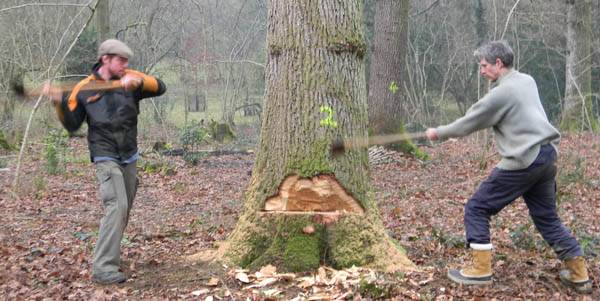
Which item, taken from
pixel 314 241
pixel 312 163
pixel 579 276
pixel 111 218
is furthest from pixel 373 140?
pixel 111 218

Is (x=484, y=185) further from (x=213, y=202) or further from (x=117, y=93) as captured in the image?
(x=213, y=202)

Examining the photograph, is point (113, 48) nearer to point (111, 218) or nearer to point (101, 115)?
point (101, 115)

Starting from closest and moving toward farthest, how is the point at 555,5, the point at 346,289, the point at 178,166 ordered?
the point at 346,289 < the point at 178,166 < the point at 555,5

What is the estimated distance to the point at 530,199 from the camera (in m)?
4.81

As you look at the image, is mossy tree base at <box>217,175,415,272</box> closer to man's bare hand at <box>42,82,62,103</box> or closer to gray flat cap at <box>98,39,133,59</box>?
gray flat cap at <box>98,39,133,59</box>

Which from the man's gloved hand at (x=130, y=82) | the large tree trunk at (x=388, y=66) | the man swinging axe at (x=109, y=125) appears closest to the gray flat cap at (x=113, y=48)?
the man swinging axe at (x=109, y=125)

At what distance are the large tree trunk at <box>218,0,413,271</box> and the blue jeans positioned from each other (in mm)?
745

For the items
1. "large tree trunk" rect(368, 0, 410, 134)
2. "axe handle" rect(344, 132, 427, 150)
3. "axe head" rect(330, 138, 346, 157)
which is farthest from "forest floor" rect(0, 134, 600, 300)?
"large tree trunk" rect(368, 0, 410, 134)

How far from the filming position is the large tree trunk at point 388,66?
14688mm

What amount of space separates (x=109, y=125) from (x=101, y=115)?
12 centimetres

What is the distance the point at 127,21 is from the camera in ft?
82.5

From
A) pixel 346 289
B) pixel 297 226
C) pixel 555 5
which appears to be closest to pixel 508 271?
pixel 346 289

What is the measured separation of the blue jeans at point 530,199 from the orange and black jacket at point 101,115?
3045mm

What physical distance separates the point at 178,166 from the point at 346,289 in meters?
10.6
